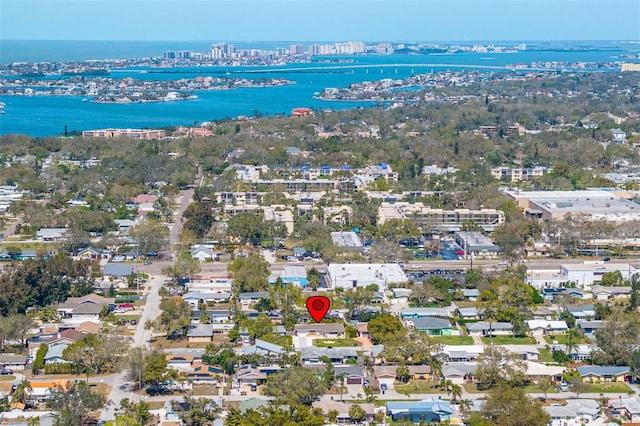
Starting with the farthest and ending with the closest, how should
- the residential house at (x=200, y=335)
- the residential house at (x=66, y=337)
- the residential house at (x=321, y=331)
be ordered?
the residential house at (x=321, y=331) → the residential house at (x=200, y=335) → the residential house at (x=66, y=337)

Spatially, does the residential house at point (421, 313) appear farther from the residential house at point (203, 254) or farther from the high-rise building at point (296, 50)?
the high-rise building at point (296, 50)

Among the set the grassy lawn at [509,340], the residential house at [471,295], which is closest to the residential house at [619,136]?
the residential house at [471,295]

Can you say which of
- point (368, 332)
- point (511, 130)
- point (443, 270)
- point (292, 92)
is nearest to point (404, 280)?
point (443, 270)

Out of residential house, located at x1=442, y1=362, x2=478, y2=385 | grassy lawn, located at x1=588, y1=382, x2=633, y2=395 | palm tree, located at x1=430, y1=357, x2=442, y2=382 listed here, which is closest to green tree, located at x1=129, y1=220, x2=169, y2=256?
palm tree, located at x1=430, y1=357, x2=442, y2=382

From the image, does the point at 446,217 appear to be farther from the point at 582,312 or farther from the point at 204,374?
the point at 204,374

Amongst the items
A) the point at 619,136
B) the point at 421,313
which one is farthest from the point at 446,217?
the point at 619,136
